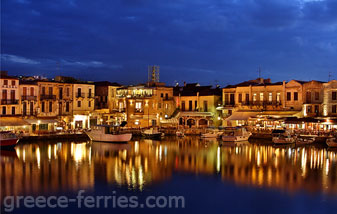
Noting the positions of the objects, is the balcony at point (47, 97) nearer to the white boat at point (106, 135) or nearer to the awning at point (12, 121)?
the awning at point (12, 121)

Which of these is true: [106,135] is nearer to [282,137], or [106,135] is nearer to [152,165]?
[152,165]

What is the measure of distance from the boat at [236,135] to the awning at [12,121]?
70.7 ft

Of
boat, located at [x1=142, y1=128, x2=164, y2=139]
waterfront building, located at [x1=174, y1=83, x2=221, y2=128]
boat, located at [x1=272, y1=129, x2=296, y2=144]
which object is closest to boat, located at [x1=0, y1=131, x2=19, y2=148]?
boat, located at [x1=142, y1=128, x2=164, y2=139]

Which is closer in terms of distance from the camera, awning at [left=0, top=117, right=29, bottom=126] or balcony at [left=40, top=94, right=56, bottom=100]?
awning at [left=0, top=117, right=29, bottom=126]

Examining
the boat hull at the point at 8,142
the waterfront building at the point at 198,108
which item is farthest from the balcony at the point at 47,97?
the waterfront building at the point at 198,108

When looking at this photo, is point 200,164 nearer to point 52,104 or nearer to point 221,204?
point 221,204

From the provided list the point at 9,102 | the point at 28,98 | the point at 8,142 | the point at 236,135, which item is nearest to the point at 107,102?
the point at 28,98

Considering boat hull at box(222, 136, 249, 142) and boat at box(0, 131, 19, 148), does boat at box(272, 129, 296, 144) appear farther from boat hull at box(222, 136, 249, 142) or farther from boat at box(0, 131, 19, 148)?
boat at box(0, 131, 19, 148)

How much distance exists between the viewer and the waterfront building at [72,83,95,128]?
46406 mm

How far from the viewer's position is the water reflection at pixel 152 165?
2033 centimetres

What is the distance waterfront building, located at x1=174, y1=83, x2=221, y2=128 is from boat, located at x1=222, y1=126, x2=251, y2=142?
25.1 ft

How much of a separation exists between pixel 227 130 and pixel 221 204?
25.2m

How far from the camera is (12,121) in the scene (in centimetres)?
3816

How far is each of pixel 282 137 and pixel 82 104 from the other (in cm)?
2515
